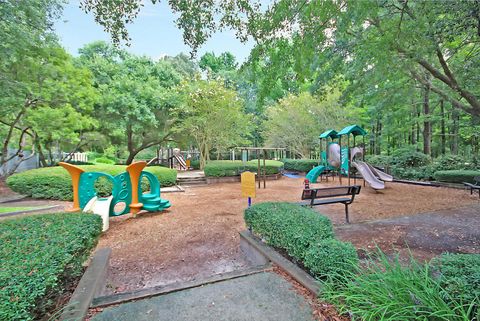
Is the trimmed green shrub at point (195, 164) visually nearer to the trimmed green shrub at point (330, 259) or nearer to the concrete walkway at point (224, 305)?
the concrete walkway at point (224, 305)

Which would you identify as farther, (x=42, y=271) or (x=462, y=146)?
(x=462, y=146)

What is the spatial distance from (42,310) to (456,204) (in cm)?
882

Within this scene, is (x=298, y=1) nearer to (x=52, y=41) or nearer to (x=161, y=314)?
(x=161, y=314)

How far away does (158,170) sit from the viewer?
1009 cm

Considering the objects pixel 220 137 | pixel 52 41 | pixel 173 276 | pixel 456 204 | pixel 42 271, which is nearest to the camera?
pixel 42 271

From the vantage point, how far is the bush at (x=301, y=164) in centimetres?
1572

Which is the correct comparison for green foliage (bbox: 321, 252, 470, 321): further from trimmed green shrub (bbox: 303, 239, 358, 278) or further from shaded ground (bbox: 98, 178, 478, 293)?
shaded ground (bbox: 98, 178, 478, 293)

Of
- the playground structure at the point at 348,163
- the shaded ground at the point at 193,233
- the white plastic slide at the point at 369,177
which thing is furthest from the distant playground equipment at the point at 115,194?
the playground structure at the point at 348,163

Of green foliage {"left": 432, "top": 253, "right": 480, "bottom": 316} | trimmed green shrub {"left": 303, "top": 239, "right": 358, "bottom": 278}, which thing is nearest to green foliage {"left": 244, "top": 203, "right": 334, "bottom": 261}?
trimmed green shrub {"left": 303, "top": 239, "right": 358, "bottom": 278}

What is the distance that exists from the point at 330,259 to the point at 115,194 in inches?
192

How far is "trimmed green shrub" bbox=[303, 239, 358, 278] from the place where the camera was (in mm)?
2086

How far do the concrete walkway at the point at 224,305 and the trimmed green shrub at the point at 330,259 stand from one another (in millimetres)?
312

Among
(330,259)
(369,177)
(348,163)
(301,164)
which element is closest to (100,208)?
(330,259)

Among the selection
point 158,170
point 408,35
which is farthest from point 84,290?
point 158,170
